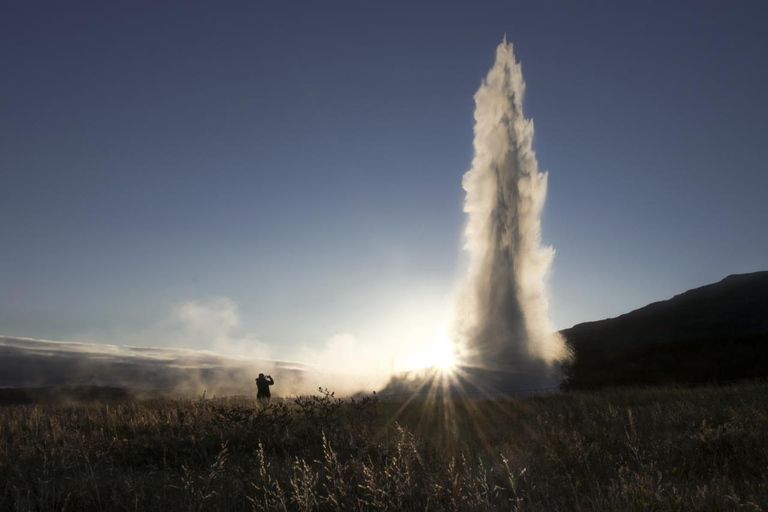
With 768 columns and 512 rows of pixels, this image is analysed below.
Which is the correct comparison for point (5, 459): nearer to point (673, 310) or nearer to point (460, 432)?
point (460, 432)

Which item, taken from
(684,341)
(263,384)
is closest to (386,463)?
(263,384)

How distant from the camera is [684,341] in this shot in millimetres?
40750

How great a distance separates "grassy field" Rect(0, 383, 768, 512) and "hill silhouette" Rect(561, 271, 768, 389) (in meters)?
19.4

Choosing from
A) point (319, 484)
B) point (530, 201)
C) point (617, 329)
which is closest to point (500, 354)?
point (530, 201)

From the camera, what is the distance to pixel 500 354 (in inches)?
1200

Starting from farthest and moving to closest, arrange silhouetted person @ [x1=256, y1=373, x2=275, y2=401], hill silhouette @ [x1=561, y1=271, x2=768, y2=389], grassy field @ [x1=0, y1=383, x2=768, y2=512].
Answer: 1. hill silhouette @ [x1=561, y1=271, x2=768, y2=389]
2. silhouetted person @ [x1=256, y1=373, x2=275, y2=401]
3. grassy field @ [x1=0, y1=383, x2=768, y2=512]

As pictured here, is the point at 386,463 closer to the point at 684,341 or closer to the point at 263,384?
the point at 263,384

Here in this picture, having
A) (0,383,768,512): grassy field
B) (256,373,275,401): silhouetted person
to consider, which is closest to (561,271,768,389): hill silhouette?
(256,373,275,401): silhouetted person

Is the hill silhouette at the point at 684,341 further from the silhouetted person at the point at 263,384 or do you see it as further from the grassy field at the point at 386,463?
the grassy field at the point at 386,463

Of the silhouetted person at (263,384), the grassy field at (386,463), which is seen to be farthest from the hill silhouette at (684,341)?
the grassy field at (386,463)

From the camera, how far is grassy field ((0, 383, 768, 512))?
392cm

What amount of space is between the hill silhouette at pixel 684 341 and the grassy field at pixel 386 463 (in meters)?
19.4

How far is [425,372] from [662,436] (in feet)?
85.8

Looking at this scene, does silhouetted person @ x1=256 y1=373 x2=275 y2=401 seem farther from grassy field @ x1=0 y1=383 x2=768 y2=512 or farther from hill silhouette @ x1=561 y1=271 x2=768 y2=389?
hill silhouette @ x1=561 y1=271 x2=768 y2=389
